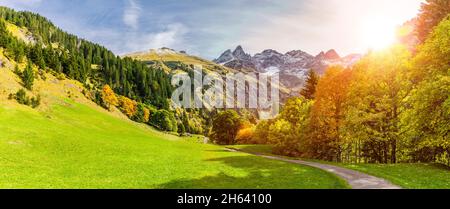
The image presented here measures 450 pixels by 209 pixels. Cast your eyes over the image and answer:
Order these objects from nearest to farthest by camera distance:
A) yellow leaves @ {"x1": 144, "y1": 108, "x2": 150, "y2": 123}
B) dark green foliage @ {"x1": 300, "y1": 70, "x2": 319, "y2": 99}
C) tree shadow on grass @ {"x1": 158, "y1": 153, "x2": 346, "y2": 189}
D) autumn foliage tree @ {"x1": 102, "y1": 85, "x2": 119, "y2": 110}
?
tree shadow on grass @ {"x1": 158, "y1": 153, "x2": 346, "y2": 189}
dark green foliage @ {"x1": 300, "y1": 70, "x2": 319, "y2": 99}
autumn foliage tree @ {"x1": 102, "y1": 85, "x2": 119, "y2": 110}
yellow leaves @ {"x1": 144, "y1": 108, "x2": 150, "y2": 123}

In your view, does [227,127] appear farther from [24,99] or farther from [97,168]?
[97,168]

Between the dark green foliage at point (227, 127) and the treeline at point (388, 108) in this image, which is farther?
the dark green foliage at point (227, 127)

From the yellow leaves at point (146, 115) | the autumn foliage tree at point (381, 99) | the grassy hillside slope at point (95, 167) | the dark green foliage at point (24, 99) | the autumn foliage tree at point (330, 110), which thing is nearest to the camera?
the grassy hillside slope at point (95, 167)

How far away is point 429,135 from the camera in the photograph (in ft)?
123

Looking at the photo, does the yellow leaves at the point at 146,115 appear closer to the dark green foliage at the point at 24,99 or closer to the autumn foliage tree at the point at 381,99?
the dark green foliage at the point at 24,99

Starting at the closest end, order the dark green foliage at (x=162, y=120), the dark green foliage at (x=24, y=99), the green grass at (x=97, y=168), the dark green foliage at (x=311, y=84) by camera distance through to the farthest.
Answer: the green grass at (x=97, y=168), the dark green foliage at (x=24, y=99), the dark green foliage at (x=311, y=84), the dark green foliage at (x=162, y=120)

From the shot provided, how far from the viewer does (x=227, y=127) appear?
5851 inches

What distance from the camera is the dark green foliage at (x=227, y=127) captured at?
147750mm

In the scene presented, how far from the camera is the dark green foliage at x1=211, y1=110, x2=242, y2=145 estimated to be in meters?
148

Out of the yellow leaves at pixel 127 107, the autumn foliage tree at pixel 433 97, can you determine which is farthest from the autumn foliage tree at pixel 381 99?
the yellow leaves at pixel 127 107

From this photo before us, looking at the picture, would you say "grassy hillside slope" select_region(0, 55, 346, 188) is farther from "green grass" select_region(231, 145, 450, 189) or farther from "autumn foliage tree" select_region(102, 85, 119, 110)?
"autumn foliage tree" select_region(102, 85, 119, 110)

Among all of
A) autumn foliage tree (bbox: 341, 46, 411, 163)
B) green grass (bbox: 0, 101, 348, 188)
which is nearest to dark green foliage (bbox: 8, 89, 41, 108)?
green grass (bbox: 0, 101, 348, 188)
